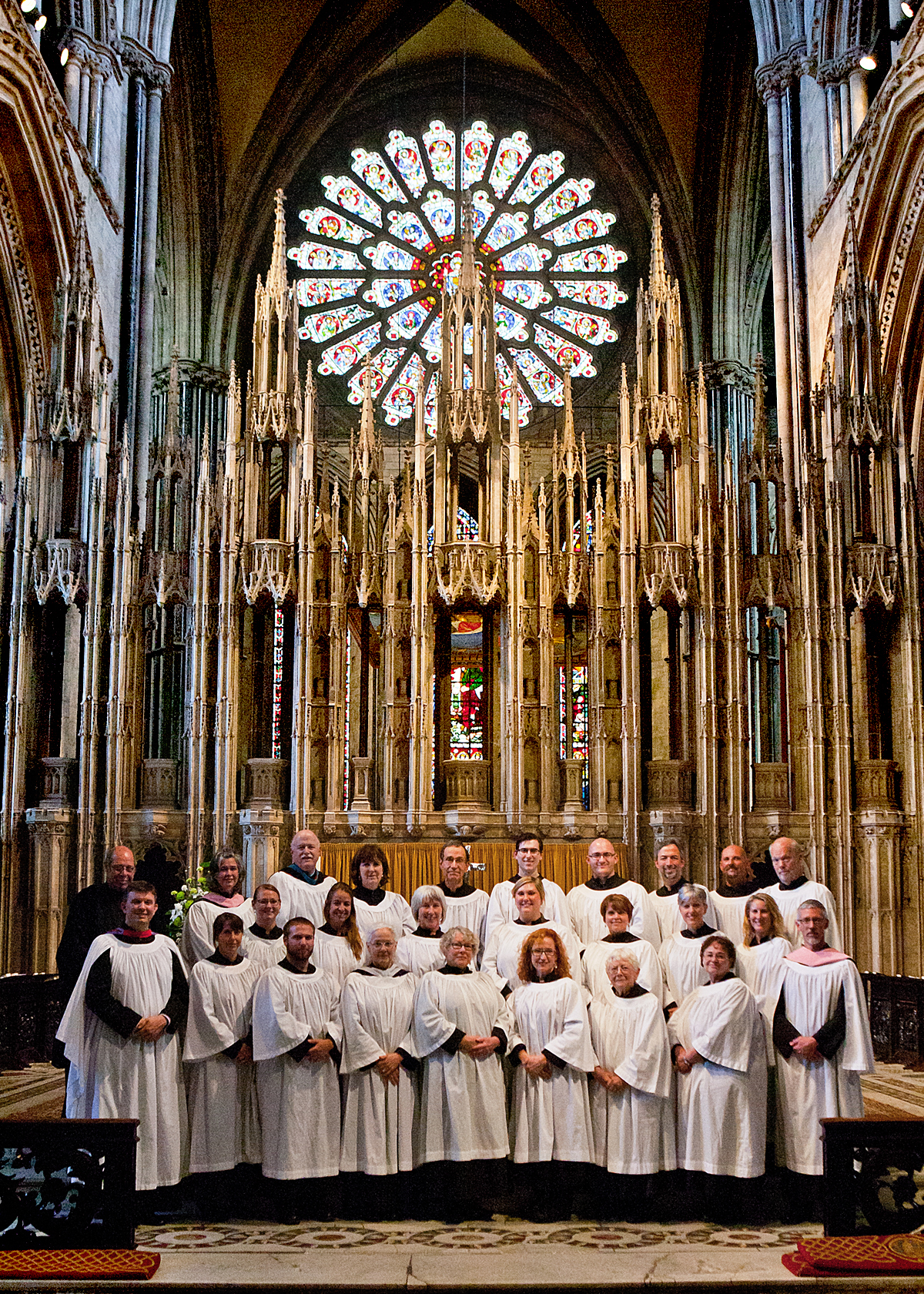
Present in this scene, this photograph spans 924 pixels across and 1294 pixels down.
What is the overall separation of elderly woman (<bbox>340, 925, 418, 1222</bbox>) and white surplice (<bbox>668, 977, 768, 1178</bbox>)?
1372 millimetres

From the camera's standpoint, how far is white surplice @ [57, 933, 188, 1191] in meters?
6.83

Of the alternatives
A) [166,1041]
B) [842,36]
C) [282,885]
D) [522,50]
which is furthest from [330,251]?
[166,1041]

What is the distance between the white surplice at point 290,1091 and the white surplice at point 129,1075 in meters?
0.43

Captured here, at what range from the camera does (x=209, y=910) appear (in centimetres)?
808

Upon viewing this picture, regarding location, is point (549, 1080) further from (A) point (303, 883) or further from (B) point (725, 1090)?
(A) point (303, 883)

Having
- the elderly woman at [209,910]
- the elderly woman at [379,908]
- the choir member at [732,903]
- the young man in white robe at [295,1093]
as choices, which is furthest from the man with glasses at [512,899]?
the young man in white robe at [295,1093]

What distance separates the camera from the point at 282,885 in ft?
30.3

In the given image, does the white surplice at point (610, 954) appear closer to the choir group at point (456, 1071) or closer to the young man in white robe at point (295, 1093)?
the choir group at point (456, 1071)

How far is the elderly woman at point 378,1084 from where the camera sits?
6.91m

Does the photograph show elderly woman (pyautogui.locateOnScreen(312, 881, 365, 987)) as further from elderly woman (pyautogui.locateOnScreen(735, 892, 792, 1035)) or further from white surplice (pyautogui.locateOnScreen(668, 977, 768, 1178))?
elderly woman (pyautogui.locateOnScreen(735, 892, 792, 1035))

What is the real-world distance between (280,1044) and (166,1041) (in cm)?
57

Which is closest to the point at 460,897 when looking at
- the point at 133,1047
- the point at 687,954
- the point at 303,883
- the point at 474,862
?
the point at 303,883

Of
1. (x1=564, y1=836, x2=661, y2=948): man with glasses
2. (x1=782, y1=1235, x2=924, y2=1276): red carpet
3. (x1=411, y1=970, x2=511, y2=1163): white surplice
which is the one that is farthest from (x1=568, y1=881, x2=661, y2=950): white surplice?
(x1=782, y1=1235, x2=924, y2=1276): red carpet

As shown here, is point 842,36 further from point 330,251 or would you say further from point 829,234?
point 330,251
